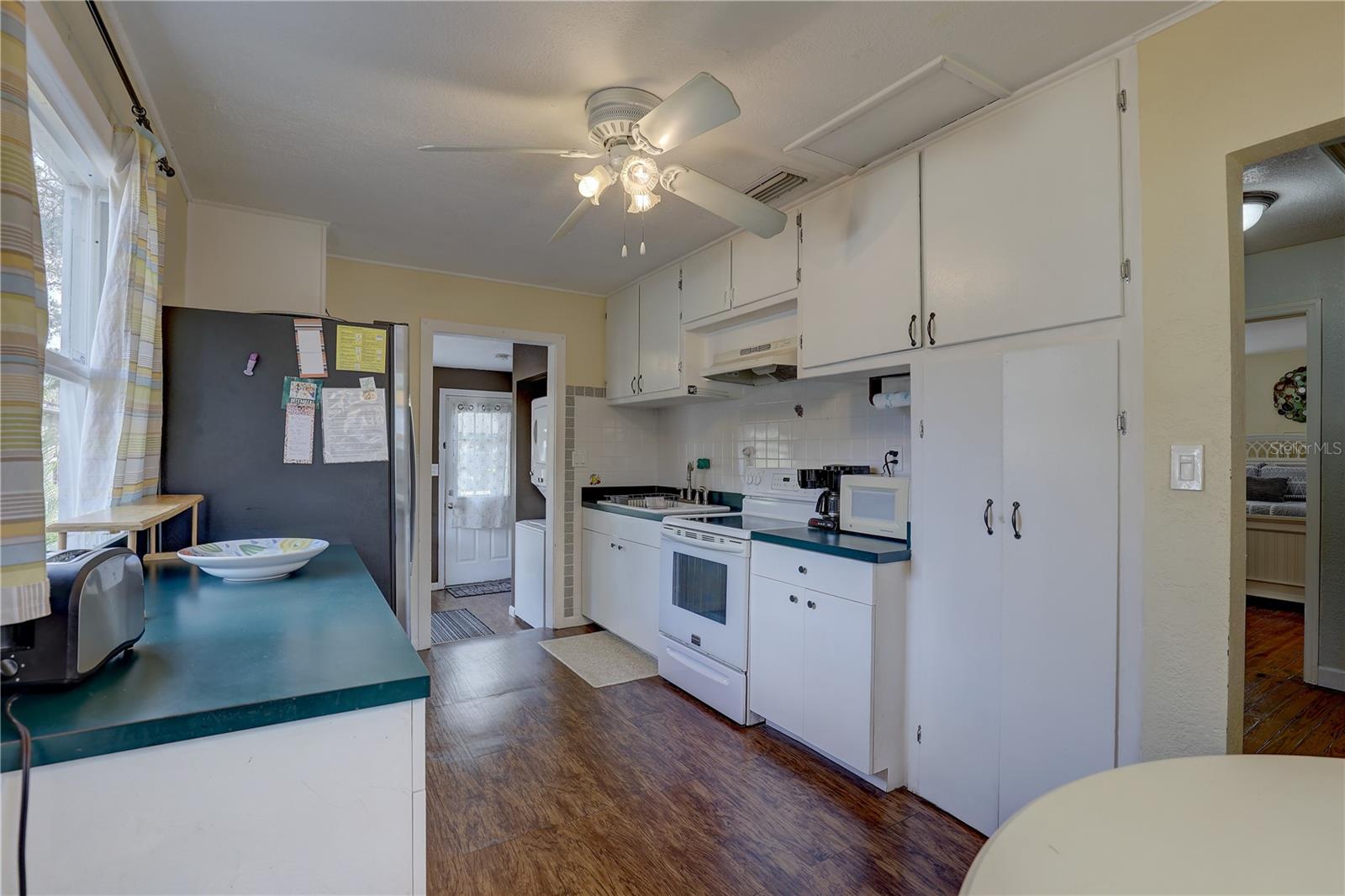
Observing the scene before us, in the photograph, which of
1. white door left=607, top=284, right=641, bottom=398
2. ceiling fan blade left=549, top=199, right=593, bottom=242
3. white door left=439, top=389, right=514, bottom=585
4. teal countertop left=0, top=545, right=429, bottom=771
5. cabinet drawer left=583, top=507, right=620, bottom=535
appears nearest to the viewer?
teal countertop left=0, top=545, right=429, bottom=771

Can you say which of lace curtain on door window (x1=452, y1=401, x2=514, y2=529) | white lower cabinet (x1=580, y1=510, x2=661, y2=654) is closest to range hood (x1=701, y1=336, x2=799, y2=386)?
white lower cabinet (x1=580, y1=510, x2=661, y2=654)

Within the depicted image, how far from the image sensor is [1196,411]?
158 centimetres

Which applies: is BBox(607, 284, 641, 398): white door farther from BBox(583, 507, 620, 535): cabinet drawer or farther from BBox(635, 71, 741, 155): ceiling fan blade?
BBox(635, 71, 741, 155): ceiling fan blade

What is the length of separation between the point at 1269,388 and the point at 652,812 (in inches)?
264

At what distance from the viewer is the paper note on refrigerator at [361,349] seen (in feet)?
6.97

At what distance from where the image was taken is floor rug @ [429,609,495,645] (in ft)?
13.8

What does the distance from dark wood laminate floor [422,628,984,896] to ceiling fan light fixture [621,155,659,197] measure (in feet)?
6.91

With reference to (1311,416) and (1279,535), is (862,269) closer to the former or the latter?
(1311,416)

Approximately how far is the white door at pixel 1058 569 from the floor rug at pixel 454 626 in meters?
3.35

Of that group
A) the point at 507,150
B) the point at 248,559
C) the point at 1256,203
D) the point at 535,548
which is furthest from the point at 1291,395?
the point at 248,559

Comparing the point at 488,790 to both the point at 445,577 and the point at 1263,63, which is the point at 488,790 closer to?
the point at 1263,63

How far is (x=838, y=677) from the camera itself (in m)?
2.37

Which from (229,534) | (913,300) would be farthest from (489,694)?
(913,300)

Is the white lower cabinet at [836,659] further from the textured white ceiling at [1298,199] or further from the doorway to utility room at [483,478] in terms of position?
the doorway to utility room at [483,478]
